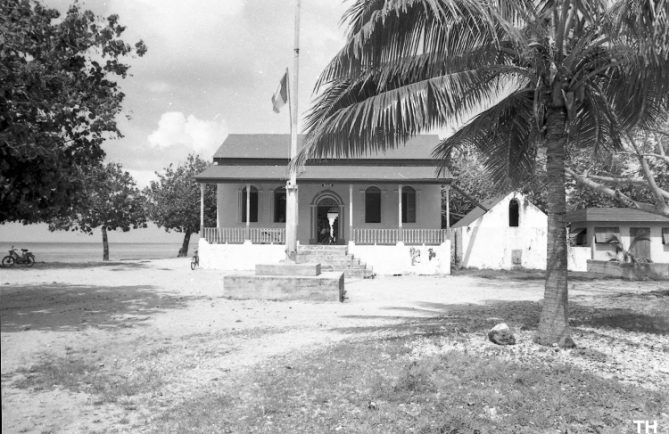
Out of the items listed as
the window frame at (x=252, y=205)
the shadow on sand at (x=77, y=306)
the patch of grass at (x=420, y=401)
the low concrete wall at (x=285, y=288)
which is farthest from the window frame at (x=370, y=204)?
the patch of grass at (x=420, y=401)

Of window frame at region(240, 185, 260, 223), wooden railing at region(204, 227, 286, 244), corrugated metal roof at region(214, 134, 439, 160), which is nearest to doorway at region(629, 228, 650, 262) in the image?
corrugated metal roof at region(214, 134, 439, 160)

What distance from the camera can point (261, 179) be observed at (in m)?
24.5

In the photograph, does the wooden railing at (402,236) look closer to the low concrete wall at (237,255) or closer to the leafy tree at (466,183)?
the low concrete wall at (237,255)

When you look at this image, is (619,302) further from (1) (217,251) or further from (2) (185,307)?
(1) (217,251)

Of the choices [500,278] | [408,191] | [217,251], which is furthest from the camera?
[408,191]

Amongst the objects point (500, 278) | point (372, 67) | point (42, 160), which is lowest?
point (500, 278)

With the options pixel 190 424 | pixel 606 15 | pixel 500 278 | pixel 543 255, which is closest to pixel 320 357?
pixel 190 424

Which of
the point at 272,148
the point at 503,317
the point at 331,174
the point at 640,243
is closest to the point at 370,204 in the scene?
the point at 331,174

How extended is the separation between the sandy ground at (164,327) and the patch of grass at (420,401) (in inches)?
26.1

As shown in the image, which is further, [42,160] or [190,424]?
[42,160]

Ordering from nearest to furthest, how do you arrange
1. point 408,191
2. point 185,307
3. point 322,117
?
1. point 322,117
2. point 185,307
3. point 408,191

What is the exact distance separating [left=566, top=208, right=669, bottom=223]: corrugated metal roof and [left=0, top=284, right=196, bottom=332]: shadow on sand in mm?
21686

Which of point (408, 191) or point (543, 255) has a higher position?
point (408, 191)

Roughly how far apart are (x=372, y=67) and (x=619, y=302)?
9.64 meters
